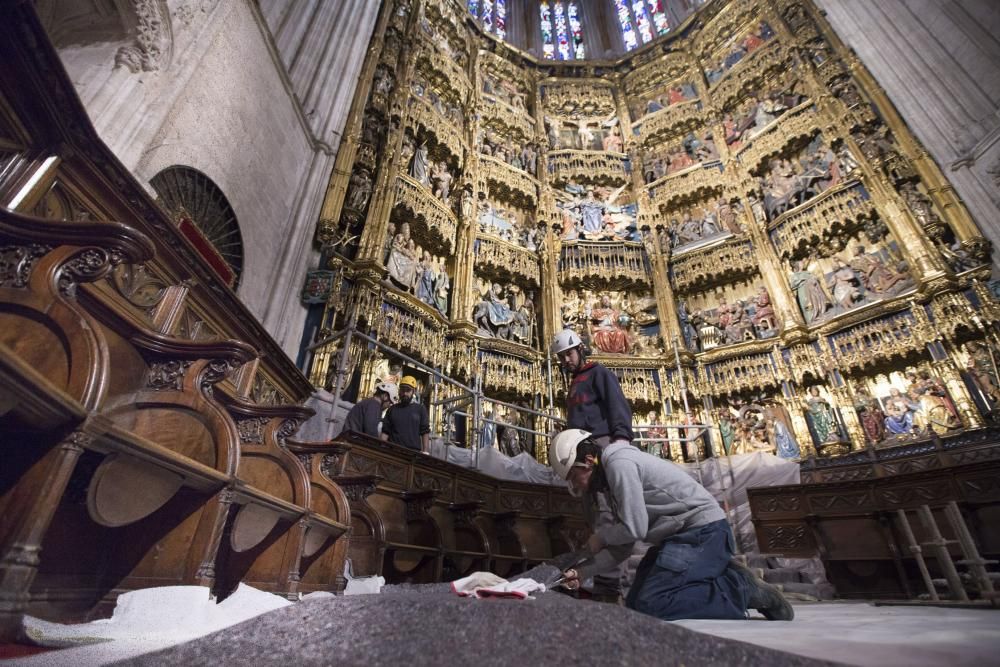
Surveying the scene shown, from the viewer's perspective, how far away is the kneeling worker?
1.86m

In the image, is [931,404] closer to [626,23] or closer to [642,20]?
[642,20]

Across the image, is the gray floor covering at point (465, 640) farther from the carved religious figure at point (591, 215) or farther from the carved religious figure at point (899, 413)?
the carved religious figure at point (591, 215)

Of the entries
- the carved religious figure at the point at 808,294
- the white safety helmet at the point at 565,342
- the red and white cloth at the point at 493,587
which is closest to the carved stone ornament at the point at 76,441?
the red and white cloth at the point at 493,587

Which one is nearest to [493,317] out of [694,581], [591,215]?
[591,215]

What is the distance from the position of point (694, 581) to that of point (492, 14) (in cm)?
1830

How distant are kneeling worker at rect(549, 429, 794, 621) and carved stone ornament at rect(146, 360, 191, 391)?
1.78m

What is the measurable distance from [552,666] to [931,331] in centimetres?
827

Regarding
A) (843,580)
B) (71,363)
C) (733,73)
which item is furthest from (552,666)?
(733,73)

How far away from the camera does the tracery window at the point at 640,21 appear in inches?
604

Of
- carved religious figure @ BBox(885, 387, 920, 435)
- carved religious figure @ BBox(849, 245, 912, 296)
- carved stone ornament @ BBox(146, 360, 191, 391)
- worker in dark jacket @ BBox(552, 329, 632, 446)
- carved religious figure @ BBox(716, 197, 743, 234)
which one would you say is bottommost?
carved stone ornament @ BBox(146, 360, 191, 391)

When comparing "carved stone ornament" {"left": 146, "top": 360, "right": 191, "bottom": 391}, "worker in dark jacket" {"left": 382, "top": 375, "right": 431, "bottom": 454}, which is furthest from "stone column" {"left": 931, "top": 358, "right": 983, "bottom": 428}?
"carved stone ornament" {"left": 146, "top": 360, "right": 191, "bottom": 391}

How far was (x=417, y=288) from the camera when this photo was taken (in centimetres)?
795

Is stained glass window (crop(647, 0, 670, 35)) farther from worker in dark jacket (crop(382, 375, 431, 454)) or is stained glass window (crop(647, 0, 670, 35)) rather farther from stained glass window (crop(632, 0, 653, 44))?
worker in dark jacket (crop(382, 375, 431, 454))

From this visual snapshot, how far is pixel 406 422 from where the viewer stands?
467 cm
